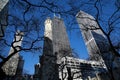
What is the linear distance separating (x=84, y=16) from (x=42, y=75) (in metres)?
39.9

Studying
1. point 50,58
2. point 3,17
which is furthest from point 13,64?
point 3,17

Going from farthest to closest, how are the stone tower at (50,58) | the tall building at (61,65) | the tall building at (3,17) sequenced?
the stone tower at (50,58) → the tall building at (61,65) → the tall building at (3,17)

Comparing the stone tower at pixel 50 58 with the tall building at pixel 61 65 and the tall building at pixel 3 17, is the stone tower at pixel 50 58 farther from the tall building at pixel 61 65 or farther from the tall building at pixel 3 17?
the tall building at pixel 3 17

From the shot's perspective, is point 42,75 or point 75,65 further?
point 75,65

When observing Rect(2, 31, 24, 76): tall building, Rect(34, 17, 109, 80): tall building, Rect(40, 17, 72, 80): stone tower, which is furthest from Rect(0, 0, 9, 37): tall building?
Rect(34, 17, 109, 80): tall building

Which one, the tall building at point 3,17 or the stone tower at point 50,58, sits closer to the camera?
the tall building at point 3,17

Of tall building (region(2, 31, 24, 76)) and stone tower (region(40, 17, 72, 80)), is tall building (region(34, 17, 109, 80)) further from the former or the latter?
tall building (region(2, 31, 24, 76))

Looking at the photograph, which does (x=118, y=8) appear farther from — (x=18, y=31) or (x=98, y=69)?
(x=98, y=69)

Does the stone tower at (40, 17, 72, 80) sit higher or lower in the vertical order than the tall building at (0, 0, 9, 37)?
higher

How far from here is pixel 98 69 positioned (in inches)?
2566

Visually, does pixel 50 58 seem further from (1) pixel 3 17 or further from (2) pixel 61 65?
(1) pixel 3 17

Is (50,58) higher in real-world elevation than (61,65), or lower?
higher

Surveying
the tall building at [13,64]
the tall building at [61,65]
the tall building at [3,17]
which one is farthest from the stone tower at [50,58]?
the tall building at [3,17]

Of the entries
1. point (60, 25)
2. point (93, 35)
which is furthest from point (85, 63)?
point (60, 25)
